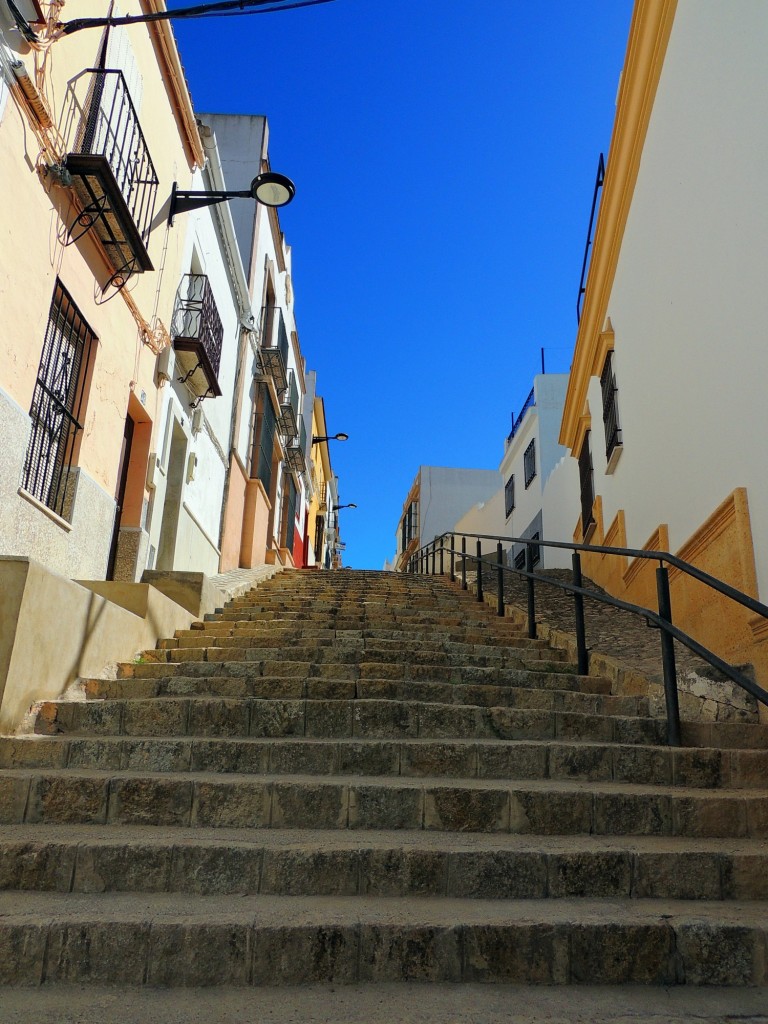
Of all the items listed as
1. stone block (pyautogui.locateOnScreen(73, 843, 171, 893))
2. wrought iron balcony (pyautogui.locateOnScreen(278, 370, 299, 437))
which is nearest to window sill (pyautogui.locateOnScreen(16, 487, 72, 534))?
stone block (pyautogui.locateOnScreen(73, 843, 171, 893))

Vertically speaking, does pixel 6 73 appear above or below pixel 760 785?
above

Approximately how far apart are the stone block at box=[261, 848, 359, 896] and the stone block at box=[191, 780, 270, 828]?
0.39m

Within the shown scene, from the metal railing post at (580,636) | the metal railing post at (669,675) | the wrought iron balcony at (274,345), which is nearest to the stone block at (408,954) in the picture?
the metal railing post at (669,675)

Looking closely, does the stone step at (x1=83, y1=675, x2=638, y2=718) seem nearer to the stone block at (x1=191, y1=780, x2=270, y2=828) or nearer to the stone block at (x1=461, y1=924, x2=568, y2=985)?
the stone block at (x1=191, y1=780, x2=270, y2=828)

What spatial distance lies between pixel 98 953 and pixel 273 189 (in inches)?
252

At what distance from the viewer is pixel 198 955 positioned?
2271mm

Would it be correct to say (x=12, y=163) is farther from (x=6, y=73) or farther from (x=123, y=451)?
(x=123, y=451)

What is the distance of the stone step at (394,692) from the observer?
434 centimetres

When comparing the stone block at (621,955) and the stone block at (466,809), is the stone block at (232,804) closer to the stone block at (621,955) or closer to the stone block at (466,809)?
the stone block at (466,809)

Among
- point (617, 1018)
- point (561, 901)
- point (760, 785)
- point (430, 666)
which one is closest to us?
point (617, 1018)

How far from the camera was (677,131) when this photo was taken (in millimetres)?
6309

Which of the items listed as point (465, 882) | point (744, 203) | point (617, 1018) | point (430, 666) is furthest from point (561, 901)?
point (744, 203)

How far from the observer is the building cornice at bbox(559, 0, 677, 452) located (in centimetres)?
689

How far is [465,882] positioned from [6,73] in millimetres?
5161
